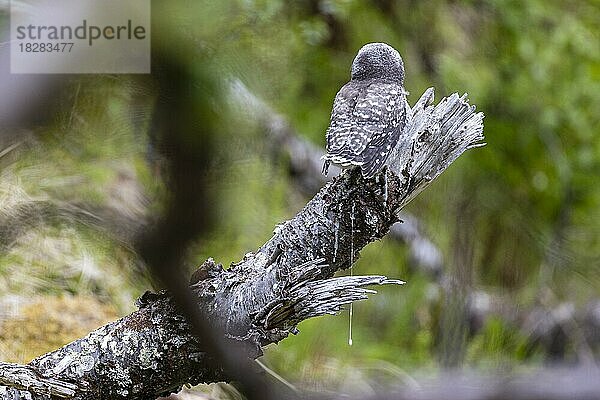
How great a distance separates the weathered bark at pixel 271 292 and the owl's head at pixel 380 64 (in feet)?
0.25

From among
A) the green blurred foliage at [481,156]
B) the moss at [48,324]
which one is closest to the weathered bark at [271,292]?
the moss at [48,324]

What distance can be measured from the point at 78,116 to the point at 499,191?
1.37 m

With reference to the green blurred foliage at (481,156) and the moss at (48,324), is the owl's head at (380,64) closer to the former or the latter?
→ the moss at (48,324)

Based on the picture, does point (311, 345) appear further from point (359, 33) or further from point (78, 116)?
point (78, 116)

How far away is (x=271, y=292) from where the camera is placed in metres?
0.45

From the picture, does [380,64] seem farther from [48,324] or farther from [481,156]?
[481,156]

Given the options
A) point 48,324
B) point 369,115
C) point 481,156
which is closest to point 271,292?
point 369,115

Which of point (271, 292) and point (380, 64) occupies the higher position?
point (380, 64)

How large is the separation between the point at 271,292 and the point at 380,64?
0.80ft

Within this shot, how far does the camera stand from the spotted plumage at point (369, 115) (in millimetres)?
523

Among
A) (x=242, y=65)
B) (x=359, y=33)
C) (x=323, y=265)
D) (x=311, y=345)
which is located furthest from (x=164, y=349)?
(x=359, y=33)

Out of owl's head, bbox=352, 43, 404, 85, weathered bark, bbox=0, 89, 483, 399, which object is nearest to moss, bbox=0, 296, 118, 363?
weathered bark, bbox=0, 89, 483, 399

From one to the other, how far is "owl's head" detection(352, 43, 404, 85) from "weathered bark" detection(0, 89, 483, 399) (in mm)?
77

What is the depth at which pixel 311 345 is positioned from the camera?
1.15 meters
